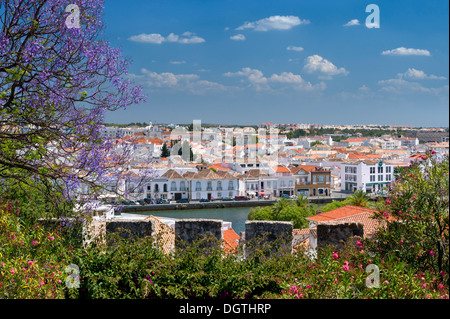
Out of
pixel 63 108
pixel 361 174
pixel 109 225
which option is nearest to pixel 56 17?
pixel 63 108

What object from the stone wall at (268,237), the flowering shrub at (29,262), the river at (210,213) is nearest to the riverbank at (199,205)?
the river at (210,213)

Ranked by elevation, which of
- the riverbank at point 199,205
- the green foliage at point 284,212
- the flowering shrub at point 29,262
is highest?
the flowering shrub at point 29,262

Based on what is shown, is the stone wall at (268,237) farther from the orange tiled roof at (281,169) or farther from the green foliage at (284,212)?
the orange tiled roof at (281,169)

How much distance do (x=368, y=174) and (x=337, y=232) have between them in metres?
55.6

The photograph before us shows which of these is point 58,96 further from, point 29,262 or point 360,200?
point 360,200

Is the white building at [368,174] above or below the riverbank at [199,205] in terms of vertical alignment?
above

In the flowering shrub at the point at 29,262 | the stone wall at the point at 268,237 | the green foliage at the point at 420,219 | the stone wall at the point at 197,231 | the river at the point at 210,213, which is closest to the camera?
the flowering shrub at the point at 29,262

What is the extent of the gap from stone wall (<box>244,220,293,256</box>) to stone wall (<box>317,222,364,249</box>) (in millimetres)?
396

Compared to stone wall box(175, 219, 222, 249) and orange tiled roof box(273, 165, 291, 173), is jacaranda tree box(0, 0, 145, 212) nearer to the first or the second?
stone wall box(175, 219, 222, 249)

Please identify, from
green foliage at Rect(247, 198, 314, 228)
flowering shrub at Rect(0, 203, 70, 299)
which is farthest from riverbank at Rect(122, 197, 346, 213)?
flowering shrub at Rect(0, 203, 70, 299)

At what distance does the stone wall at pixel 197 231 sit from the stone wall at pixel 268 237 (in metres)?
0.37

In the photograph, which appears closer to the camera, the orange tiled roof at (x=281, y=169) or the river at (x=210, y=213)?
the river at (x=210, y=213)

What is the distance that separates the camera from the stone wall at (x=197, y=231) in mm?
6055
